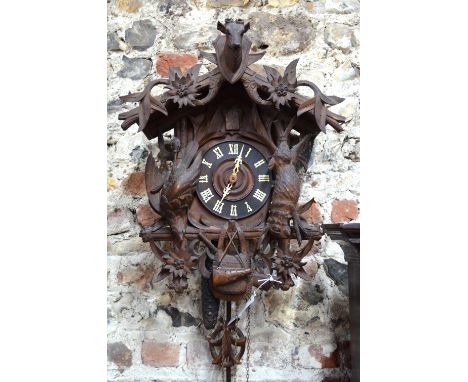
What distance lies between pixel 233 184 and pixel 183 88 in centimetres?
31

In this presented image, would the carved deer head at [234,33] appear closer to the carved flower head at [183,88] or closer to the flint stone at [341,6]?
the carved flower head at [183,88]

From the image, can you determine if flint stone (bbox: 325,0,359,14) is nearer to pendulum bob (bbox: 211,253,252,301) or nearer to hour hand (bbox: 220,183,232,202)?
hour hand (bbox: 220,183,232,202)

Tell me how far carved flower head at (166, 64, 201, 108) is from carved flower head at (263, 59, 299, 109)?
0.22 metres

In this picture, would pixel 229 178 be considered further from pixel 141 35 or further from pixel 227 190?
pixel 141 35

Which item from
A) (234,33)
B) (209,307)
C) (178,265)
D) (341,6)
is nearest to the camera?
(234,33)

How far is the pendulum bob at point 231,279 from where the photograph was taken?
152 centimetres

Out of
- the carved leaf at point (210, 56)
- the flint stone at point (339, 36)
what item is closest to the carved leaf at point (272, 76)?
the carved leaf at point (210, 56)

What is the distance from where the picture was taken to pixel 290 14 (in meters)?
1.92

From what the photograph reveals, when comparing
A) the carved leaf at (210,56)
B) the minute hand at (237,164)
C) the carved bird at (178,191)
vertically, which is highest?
the carved leaf at (210,56)

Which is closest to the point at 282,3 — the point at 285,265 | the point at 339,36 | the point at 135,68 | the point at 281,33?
the point at 281,33

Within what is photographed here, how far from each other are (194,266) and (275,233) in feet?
0.81

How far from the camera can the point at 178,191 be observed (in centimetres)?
156

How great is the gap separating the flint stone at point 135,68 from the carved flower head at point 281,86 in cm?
48

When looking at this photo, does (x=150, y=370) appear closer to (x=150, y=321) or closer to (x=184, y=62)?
(x=150, y=321)
